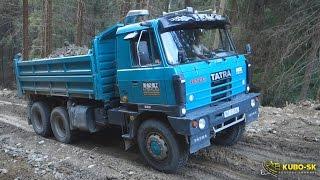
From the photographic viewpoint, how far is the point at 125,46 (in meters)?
7.93

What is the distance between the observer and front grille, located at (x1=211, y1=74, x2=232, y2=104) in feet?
24.6

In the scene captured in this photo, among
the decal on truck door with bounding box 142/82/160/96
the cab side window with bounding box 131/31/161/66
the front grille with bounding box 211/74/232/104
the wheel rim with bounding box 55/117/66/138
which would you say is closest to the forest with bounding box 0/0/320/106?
the front grille with bounding box 211/74/232/104

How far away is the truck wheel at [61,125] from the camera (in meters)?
9.88

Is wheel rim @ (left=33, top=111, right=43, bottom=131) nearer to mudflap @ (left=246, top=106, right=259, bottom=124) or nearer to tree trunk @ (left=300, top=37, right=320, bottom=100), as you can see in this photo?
mudflap @ (left=246, top=106, right=259, bottom=124)

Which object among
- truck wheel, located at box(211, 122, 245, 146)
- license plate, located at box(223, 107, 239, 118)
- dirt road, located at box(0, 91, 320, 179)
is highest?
license plate, located at box(223, 107, 239, 118)

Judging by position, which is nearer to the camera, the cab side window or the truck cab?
the truck cab

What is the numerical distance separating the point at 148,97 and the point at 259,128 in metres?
3.63

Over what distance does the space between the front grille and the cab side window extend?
3.70 feet

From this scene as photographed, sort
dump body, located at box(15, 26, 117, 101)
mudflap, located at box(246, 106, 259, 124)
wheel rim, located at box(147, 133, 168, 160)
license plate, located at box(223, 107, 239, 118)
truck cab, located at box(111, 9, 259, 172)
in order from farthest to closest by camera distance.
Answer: dump body, located at box(15, 26, 117, 101) → mudflap, located at box(246, 106, 259, 124) → license plate, located at box(223, 107, 239, 118) → wheel rim, located at box(147, 133, 168, 160) → truck cab, located at box(111, 9, 259, 172)

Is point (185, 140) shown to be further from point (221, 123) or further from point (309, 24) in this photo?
point (309, 24)

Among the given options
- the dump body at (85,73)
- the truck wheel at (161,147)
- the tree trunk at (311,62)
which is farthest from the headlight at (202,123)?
the tree trunk at (311,62)

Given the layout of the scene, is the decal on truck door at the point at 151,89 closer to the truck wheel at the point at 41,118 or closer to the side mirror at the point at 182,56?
the side mirror at the point at 182,56

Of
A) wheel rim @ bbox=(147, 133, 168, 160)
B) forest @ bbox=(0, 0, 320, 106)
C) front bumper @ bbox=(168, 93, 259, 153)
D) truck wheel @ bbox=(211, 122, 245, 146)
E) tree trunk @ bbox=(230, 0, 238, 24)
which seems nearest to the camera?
front bumper @ bbox=(168, 93, 259, 153)

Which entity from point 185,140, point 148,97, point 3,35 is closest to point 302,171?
point 185,140
